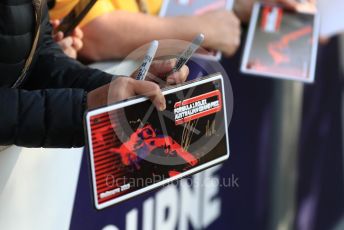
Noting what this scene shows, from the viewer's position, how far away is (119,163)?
0.85 meters

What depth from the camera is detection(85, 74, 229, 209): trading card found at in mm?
821

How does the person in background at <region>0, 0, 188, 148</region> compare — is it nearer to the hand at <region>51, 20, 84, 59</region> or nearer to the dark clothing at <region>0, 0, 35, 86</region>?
the dark clothing at <region>0, 0, 35, 86</region>

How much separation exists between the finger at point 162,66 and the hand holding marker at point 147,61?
5 centimetres

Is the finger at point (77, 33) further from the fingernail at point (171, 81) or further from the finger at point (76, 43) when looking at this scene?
the fingernail at point (171, 81)

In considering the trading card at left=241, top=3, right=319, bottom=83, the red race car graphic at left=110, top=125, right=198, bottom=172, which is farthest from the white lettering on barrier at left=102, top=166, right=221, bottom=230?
the red race car graphic at left=110, top=125, right=198, bottom=172

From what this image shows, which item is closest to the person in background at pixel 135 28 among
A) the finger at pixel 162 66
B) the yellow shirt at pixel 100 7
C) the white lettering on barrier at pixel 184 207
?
the yellow shirt at pixel 100 7

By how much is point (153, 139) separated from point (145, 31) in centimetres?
72

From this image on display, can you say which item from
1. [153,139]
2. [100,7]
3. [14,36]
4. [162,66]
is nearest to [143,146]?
[153,139]

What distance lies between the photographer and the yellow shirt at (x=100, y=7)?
4.32 ft

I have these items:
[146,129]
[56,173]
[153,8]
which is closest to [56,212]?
[56,173]

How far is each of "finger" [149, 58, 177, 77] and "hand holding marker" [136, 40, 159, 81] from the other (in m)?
0.05

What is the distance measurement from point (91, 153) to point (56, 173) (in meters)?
0.38

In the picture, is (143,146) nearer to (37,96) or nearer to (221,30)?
(37,96)

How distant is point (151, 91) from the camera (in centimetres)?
82
